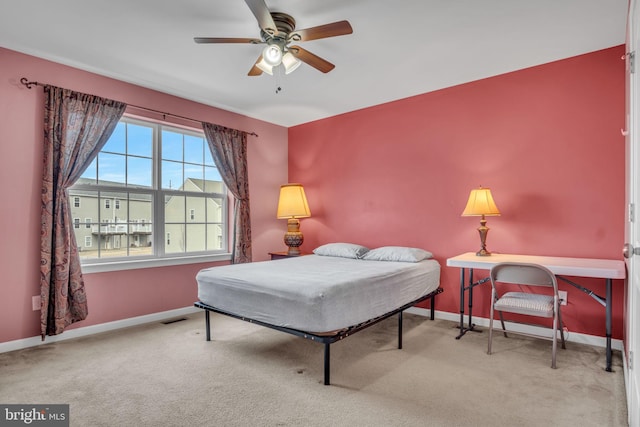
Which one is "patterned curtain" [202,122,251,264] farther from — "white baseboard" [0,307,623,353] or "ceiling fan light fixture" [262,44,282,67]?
"ceiling fan light fixture" [262,44,282,67]

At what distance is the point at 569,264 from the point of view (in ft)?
8.82

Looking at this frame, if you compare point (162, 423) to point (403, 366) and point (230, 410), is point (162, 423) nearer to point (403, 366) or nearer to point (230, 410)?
point (230, 410)

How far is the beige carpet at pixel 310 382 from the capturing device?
1936 millimetres

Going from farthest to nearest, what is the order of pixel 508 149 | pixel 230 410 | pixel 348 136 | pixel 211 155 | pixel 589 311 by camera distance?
pixel 348 136, pixel 211 155, pixel 508 149, pixel 589 311, pixel 230 410

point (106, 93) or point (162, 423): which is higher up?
point (106, 93)

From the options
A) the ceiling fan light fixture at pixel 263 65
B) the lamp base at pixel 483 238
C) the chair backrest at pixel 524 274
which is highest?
the ceiling fan light fixture at pixel 263 65

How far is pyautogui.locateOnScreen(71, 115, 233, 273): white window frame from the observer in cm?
346

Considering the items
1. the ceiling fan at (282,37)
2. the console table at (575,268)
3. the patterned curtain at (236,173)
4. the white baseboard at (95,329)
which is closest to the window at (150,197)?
the patterned curtain at (236,173)

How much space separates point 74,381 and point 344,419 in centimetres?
183

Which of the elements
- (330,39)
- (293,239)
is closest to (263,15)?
(330,39)

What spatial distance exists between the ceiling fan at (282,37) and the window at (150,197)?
1.83m

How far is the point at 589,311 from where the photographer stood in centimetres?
303

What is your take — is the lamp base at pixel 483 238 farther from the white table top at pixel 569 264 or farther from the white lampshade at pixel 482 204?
the white lampshade at pixel 482 204

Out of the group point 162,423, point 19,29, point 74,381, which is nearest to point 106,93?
point 19,29
